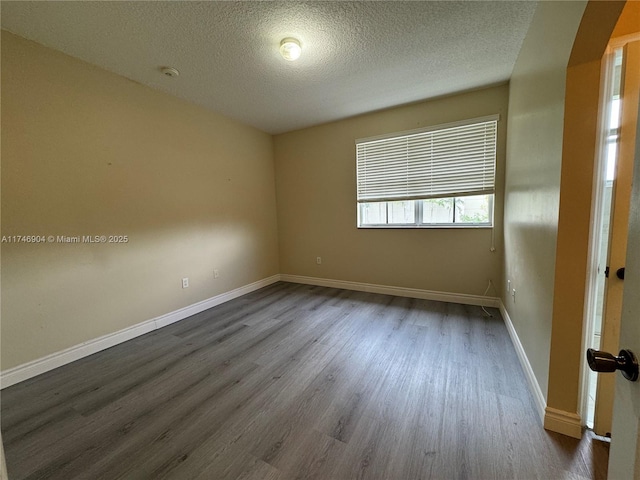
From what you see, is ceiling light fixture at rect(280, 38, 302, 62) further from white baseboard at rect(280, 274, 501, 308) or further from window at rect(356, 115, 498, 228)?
white baseboard at rect(280, 274, 501, 308)

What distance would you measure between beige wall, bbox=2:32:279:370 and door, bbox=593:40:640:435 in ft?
11.8

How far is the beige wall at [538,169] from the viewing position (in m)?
1.33

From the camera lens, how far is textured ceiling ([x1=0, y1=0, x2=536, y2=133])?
1.71 metres

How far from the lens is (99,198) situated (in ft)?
7.71

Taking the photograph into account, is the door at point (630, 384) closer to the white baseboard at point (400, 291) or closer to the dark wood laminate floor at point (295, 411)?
the dark wood laminate floor at point (295, 411)

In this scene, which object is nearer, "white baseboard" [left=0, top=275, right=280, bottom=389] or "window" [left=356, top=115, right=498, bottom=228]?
"white baseboard" [left=0, top=275, right=280, bottom=389]

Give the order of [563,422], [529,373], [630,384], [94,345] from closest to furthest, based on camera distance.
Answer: [630,384] → [563,422] → [529,373] → [94,345]

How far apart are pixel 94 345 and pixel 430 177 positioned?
404 centimetres

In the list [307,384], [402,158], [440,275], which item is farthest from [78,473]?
[402,158]

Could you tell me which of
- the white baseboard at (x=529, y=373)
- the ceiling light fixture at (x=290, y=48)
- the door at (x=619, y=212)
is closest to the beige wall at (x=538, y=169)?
the white baseboard at (x=529, y=373)

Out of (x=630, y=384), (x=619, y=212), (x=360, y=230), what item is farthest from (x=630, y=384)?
(x=360, y=230)

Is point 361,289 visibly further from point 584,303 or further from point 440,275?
point 584,303

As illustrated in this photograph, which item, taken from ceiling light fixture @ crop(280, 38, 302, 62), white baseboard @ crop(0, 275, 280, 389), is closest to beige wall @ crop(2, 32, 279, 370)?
white baseboard @ crop(0, 275, 280, 389)

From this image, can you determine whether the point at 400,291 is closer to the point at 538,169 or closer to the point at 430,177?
the point at 430,177
